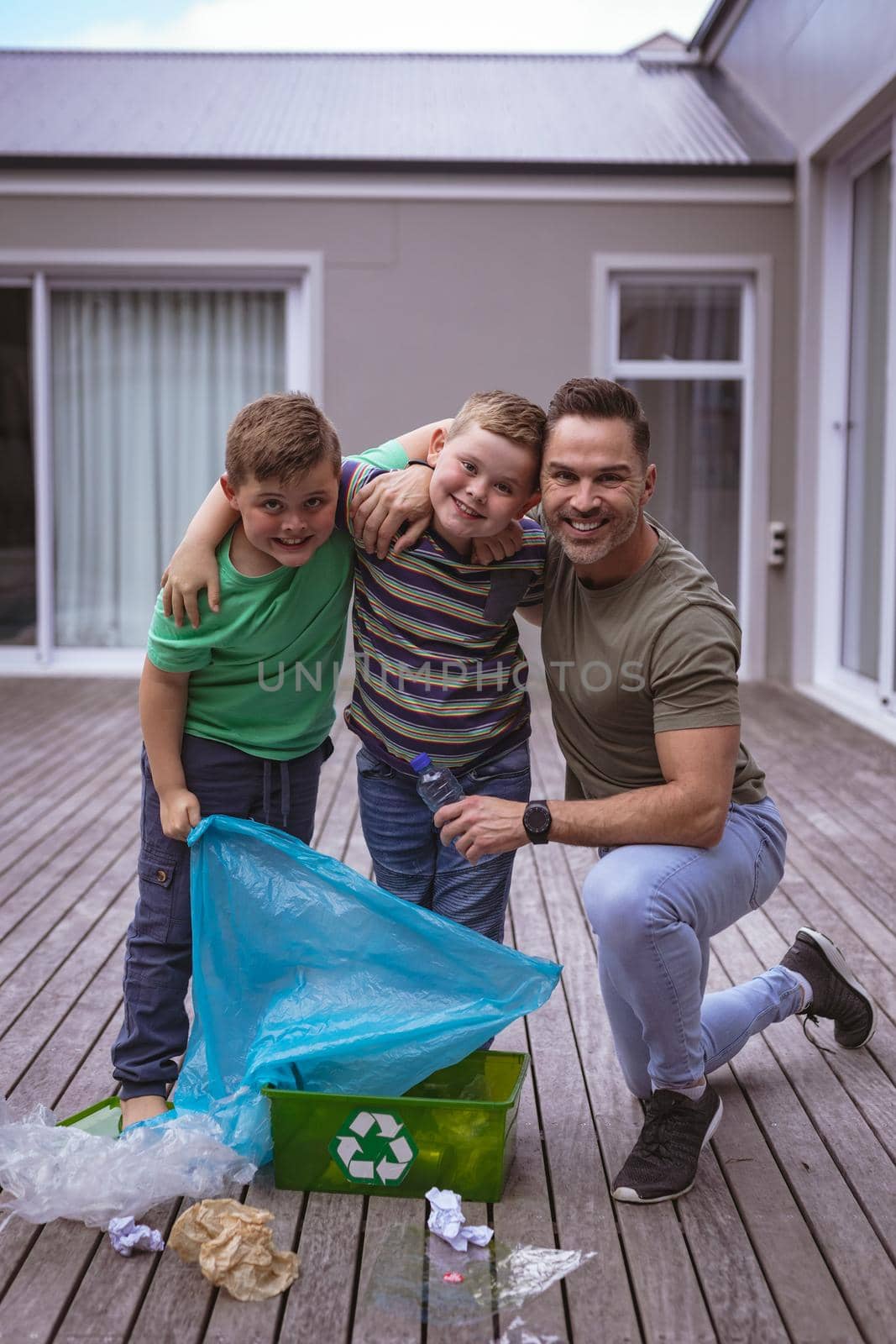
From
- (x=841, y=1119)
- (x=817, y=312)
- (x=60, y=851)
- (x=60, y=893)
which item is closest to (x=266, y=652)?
(x=841, y=1119)

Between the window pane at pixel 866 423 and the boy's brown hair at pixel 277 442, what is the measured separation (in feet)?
16.7

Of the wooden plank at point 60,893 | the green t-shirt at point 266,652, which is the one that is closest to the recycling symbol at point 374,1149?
the green t-shirt at point 266,652

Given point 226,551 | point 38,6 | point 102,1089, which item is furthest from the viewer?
point 38,6

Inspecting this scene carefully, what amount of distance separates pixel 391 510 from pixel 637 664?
1.47 ft

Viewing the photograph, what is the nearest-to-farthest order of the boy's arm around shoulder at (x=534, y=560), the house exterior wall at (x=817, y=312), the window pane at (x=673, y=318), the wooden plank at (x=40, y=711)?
the boy's arm around shoulder at (x=534, y=560)
the wooden plank at (x=40, y=711)
the house exterior wall at (x=817, y=312)
the window pane at (x=673, y=318)

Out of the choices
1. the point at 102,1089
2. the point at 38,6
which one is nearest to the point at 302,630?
the point at 102,1089

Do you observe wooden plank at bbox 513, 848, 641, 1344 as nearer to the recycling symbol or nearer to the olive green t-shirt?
the recycling symbol

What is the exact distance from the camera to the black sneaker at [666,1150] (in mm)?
1990

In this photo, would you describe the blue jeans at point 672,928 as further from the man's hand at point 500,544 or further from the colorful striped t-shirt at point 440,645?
the man's hand at point 500,544

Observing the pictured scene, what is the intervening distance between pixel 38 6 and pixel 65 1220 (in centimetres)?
1400

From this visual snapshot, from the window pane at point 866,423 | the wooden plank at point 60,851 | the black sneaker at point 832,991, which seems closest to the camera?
the black sneaker at point 832,991

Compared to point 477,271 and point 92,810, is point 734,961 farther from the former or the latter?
point 477,271

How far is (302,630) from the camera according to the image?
2090 mm

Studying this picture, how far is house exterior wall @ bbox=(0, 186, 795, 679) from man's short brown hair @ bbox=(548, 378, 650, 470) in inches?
219
